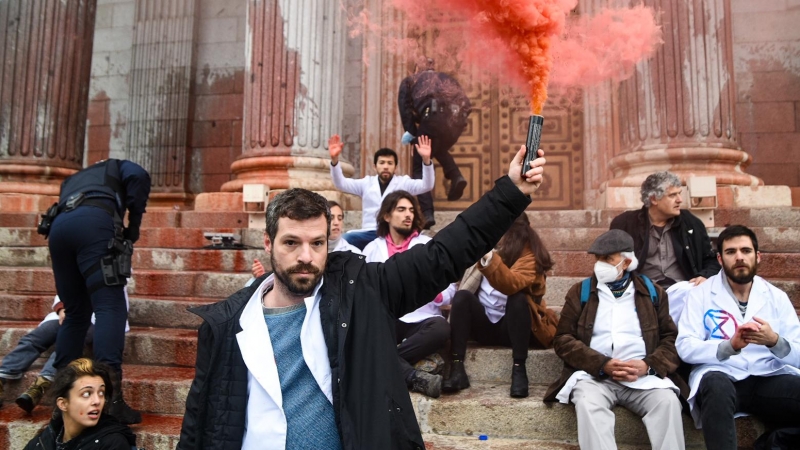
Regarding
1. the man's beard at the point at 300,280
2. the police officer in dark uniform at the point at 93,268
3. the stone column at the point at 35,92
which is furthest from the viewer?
the stone column at the point at 35,92

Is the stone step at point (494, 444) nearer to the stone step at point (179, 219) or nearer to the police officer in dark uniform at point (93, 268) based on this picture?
the police officer in dark uniform at point (93, 268)

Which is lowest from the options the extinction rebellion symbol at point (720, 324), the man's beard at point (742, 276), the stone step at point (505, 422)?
the stone step at point (505, 422)

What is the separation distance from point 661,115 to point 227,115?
25.5 feet

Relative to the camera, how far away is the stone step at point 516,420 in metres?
4.02

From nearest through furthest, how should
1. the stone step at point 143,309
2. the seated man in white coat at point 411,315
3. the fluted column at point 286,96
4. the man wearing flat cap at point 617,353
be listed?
the man wearing flat cap at point 617,353 → the seated man in white coat at point 411,315 → the stone step at point 143,309 → the fluted column at point 286,96

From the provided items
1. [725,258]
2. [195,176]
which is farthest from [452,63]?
[725,258]

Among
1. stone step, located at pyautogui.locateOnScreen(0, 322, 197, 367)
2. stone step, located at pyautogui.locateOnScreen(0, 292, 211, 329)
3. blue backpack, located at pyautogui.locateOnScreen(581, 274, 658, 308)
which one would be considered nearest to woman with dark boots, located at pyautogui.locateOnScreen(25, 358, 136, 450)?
stone step, located at pyautogui.locateOnScreen(0, 322, 197, 367)

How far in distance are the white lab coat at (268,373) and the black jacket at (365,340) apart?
34 mm

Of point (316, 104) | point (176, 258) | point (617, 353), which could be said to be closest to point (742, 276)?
point (617, 353)

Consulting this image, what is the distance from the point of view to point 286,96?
26.8ft

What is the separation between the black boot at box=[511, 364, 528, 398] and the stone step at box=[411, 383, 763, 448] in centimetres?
5

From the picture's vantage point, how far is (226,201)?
8258mm

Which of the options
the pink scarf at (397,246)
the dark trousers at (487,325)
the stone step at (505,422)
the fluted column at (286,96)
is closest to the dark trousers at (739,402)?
the stone step at (505,422)

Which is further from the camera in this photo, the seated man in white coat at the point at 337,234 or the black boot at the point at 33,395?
the seated man in white coat at the point at 337,234
